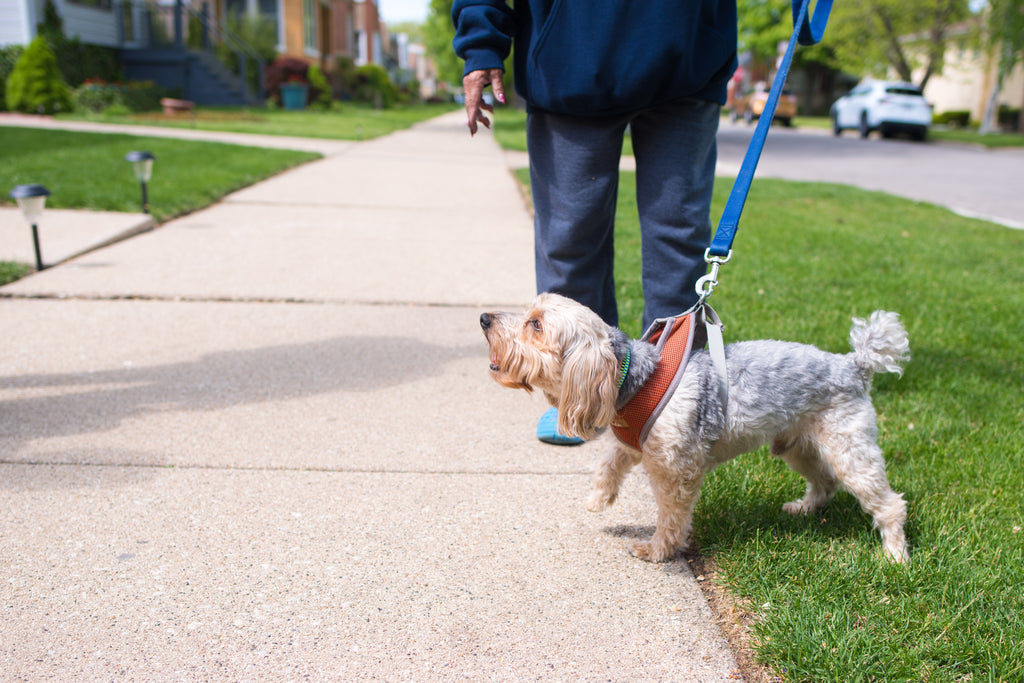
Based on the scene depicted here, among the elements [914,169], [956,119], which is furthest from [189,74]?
[956,119]

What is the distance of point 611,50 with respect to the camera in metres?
2.93

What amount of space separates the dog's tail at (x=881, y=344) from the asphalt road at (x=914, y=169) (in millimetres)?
8073

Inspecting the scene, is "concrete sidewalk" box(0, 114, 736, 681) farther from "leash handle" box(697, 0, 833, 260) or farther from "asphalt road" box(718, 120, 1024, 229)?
"asphalt road" box(718, 120, 1024, 229)

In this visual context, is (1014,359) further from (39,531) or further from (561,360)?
(39,531)

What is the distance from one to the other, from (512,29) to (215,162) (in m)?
9.41

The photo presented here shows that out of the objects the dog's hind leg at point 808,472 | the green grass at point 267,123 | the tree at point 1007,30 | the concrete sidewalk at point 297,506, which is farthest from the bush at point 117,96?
the tree at point 1007,30

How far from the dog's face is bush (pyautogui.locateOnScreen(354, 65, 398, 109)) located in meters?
37.4

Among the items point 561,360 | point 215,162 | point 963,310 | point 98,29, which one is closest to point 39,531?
point 561,360

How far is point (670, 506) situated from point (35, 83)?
2009 centimetres

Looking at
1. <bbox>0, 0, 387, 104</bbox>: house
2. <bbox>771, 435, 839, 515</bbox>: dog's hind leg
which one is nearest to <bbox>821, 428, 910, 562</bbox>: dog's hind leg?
<bbox>771, 435, 839, 515</bbox>: dog's hind leg

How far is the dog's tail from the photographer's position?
2652 millimetres

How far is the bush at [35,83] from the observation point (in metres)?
17.8

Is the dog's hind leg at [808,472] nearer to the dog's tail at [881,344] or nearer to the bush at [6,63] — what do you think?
the dog's tail at [881,344]

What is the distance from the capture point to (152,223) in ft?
25.4
